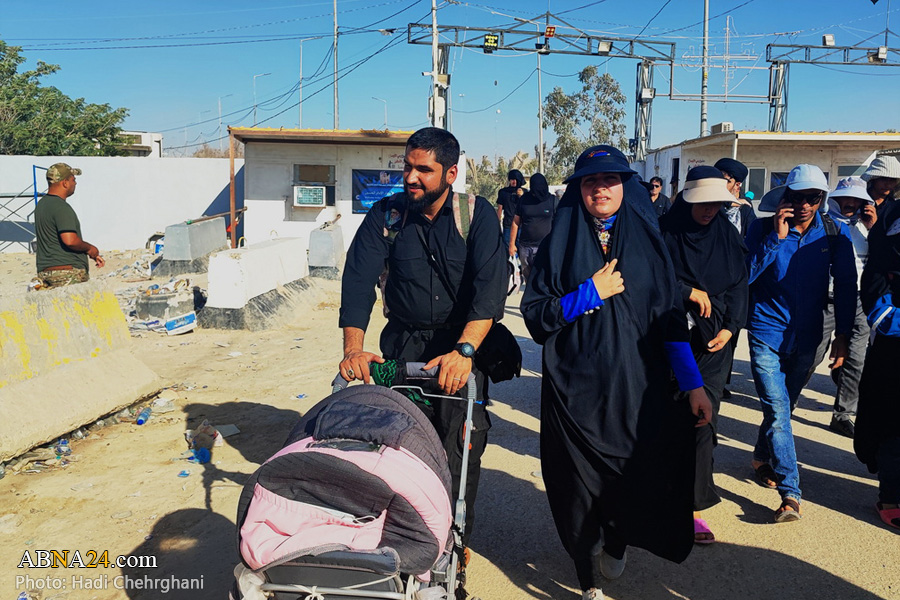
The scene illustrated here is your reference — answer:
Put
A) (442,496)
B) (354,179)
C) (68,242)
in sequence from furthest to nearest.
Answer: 1. (354,179)
2. (68,242)
3. (442,496)

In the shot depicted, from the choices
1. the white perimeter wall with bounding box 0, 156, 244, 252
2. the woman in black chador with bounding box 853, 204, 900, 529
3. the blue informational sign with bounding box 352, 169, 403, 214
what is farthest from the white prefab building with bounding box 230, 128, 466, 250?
the woman in black chador with bounding box 853, 204, 900, 529

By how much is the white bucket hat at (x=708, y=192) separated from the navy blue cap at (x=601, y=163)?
99cm

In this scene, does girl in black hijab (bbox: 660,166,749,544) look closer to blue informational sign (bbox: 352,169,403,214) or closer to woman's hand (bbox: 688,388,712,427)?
woman's hand (bbox: 688,388,712,427)

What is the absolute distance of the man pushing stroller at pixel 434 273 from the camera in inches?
122

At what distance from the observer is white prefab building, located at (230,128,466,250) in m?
16.7

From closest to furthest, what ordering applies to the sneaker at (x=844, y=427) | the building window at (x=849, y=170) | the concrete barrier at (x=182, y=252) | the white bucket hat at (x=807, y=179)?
the white bucket hat at (x=807, y=179) < the sneaker at (x=844, y=427) < the concrete barrier at (x=182, y=252) < the building window at (x=849, y=170)

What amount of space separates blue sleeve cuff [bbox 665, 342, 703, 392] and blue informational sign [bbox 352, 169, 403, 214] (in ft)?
47.3

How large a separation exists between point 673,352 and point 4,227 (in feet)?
74.8

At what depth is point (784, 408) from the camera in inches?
158

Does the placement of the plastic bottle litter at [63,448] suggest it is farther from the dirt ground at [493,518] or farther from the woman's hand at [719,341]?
the woman's hand at [719,341]

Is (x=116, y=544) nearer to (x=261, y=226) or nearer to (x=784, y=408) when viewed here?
(x=784, y=408)

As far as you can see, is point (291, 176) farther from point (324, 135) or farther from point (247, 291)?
point (247, 291)

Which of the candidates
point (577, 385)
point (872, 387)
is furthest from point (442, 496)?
point (872, 387)

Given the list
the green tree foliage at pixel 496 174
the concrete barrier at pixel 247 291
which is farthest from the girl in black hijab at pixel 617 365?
the green tree foliage at pixel 496 174
